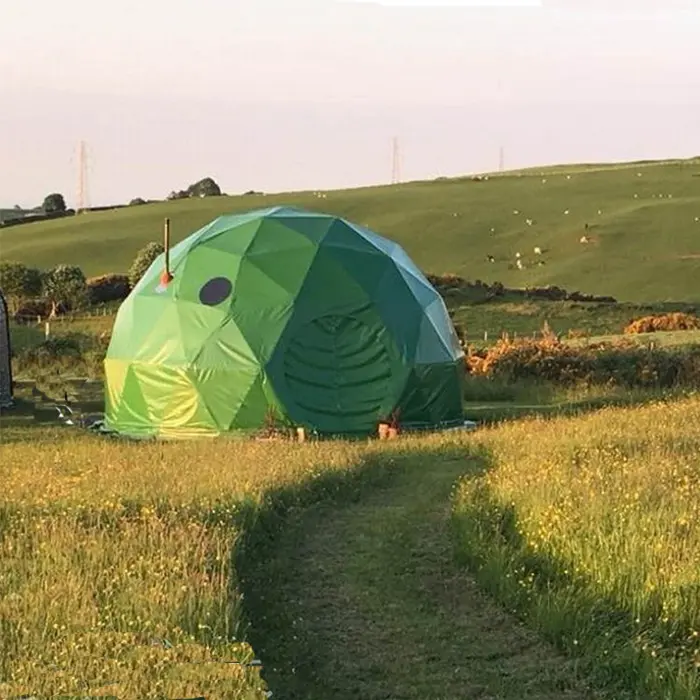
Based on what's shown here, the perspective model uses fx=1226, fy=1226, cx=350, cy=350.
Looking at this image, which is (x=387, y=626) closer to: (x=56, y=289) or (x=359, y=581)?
(x=359, y=581)

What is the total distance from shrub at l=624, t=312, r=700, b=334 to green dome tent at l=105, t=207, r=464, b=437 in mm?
18261

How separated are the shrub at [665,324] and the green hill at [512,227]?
13359mm

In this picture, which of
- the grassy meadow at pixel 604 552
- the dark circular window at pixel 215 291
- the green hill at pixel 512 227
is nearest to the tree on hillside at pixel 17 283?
the green hill at pixel 512 227

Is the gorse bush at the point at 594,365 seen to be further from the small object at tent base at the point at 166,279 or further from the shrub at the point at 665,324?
the shrub at the point at 665,324

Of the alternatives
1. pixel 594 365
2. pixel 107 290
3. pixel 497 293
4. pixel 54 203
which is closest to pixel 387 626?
pixel 594 365

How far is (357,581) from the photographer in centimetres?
1049

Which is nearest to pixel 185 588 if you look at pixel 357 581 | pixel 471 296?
pixel 357 581

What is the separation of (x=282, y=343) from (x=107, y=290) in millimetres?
33721

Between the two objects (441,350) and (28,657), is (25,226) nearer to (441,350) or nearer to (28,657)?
(441,350)

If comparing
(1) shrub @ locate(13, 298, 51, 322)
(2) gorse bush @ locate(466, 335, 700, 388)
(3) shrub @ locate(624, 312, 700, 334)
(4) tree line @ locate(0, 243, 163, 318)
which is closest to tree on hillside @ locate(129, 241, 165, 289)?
(4) tree line @ locate(0, 243, 163, 318)

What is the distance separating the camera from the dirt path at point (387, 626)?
25.6ft

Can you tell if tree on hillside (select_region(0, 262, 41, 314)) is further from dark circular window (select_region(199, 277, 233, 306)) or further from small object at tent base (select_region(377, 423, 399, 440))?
small object at tent base (select_region(377, 423, 399, 440))

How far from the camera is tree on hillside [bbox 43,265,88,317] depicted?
2027 inches

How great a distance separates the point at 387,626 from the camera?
360 inches
